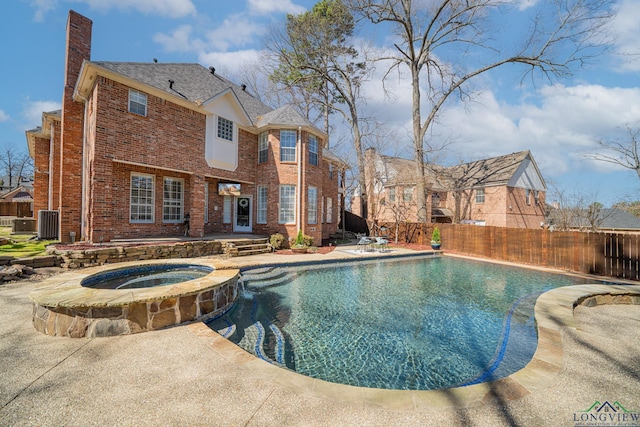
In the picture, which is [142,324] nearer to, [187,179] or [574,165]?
[187,179]

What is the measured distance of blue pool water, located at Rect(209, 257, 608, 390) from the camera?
3.61 metres

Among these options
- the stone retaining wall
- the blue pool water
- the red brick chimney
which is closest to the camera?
the blue pool water

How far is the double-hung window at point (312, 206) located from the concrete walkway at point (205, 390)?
1105cm

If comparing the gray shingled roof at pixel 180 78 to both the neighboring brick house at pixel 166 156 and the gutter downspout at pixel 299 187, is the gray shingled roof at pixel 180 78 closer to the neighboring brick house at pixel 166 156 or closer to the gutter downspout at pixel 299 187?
the neighboring brick house at pixel 166 156

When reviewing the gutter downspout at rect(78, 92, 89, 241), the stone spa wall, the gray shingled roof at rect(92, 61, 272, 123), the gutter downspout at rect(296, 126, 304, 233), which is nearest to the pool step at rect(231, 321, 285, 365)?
the stone spa wall

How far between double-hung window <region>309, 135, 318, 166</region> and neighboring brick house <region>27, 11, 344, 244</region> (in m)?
0.06

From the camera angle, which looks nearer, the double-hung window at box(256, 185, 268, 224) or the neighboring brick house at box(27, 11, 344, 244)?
the neighboring brick house at box(27, 11, 344, 244)

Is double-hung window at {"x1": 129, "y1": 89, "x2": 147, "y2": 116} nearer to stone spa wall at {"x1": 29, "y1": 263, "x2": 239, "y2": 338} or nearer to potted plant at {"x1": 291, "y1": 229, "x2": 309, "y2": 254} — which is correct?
stone spa wall at {"x1": 29, "y1": 263, "x2": 239, "y2": 338}

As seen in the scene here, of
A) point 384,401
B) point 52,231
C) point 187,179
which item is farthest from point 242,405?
point 52,231

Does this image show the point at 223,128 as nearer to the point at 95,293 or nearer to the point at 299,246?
the point at 299,246

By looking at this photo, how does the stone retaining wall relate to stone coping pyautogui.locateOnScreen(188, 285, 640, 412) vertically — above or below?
above

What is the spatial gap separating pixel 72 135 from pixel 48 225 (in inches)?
155

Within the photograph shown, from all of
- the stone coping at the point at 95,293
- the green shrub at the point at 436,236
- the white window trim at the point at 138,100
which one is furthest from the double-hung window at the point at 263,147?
the green shrub at the point at 436,236

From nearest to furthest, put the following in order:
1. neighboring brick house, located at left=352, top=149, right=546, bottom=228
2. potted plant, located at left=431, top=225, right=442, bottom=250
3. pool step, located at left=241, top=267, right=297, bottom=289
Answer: pool step, located at left=241, top=267, right=297, bottom=289 → potted plant, located at left=431, top=225, right=442, bottom=250 → neighboring brick house, located at left=352, top=149, right=546, bottom=228
